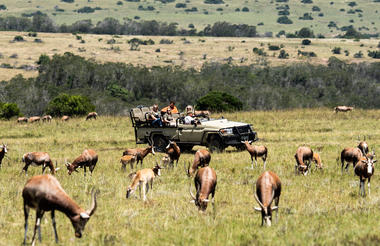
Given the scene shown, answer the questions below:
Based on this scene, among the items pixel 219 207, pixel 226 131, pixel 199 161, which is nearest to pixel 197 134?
pixel 226 131

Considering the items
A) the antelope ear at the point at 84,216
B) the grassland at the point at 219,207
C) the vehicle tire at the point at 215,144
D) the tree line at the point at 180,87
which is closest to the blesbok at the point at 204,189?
the grassland at the point at 219,207

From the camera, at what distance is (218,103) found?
44.2 meters

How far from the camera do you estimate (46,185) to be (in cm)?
951

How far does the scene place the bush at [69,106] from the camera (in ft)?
145

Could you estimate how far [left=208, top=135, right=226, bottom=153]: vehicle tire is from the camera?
2162cm

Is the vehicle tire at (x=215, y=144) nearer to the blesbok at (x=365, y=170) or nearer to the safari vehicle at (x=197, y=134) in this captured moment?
the safari vehicle at (x=197, y=134)

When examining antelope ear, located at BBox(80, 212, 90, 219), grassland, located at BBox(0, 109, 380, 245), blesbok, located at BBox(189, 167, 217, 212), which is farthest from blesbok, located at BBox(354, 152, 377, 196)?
antelope ear, located at BBox(80, 212, 90, 219)

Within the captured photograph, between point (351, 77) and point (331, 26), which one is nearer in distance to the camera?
point (351, 77)

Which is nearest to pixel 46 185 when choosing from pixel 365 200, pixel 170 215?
pixel 170 215

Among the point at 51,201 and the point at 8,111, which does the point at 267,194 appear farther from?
the point at 8,111

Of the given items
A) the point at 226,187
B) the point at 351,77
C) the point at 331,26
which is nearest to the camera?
the point at 226,187

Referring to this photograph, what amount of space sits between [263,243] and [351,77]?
67.4 m

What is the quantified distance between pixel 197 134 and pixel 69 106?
82.0ft

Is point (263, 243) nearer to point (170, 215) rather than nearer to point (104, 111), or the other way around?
point (170, 215)
